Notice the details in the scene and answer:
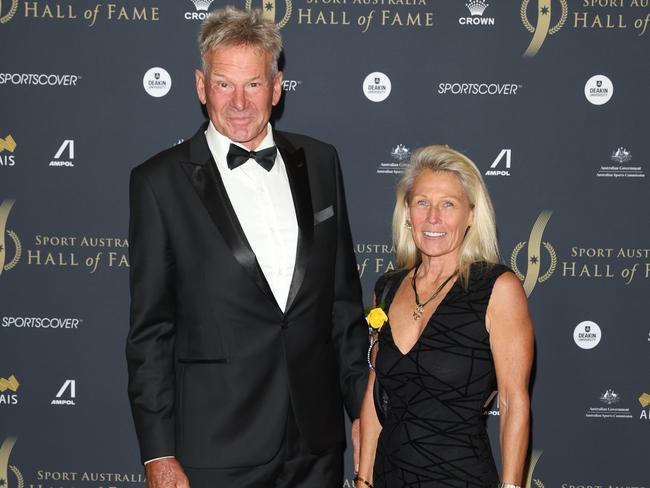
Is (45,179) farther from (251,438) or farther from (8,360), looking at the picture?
(251,438)

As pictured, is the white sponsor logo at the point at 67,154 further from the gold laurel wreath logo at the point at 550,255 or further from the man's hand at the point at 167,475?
the gold laurel wreath logo at the point at 550,255

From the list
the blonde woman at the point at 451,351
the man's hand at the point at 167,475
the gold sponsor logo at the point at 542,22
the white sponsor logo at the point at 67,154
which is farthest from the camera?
the white sponsor logo at the point at 67,154

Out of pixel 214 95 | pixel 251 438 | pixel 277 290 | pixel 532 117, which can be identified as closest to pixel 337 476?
pixel 251 438

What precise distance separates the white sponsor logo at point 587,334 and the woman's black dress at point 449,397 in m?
1.41

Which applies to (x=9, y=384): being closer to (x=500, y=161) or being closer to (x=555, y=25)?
(x=500, y=161)

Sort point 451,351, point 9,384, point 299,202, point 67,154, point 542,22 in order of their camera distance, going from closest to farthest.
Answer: point 451,351 → point 299,202 → point 542,22 → point 67,154 → point 9,384

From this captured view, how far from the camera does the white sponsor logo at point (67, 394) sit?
3.53 meters

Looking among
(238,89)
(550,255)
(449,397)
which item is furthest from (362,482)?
(550,255)

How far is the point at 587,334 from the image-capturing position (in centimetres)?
346

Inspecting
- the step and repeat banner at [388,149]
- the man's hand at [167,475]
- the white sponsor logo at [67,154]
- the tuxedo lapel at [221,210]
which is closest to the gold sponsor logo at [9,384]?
the step and repeat banner at [388,149]

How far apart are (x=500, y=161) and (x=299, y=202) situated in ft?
4.48

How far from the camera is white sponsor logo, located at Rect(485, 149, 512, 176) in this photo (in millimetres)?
3375

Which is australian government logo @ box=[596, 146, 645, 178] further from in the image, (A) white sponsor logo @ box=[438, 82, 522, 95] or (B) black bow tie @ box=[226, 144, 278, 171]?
(B) black bow tie @ box=[226, 144, 278, 171]

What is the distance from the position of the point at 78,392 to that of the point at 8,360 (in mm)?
355
